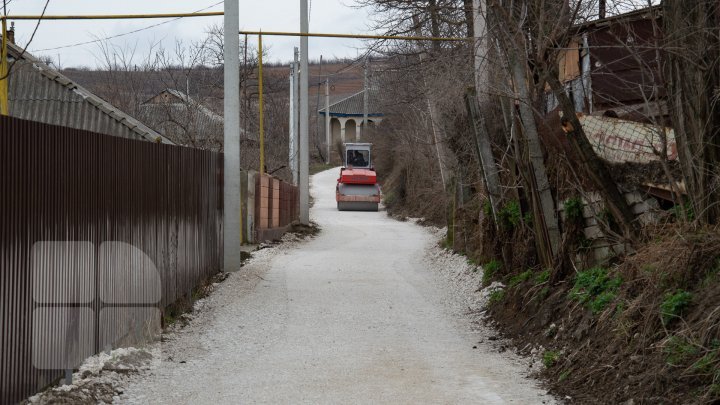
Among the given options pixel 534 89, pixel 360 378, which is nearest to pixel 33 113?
pixel 534 89

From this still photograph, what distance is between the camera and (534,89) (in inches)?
420

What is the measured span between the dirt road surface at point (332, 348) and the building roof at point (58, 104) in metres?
6.57

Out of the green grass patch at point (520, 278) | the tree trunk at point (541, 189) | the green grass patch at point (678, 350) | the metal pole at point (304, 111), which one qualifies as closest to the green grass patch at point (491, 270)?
the green grass patch at point (520, 278)

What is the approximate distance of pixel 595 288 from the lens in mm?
8844

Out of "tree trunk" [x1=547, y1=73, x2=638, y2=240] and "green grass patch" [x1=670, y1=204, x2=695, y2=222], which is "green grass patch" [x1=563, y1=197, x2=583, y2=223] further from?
"green grass patch" [x1=670, y1=204, x2=695, y2=222]

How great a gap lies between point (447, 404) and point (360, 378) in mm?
1195

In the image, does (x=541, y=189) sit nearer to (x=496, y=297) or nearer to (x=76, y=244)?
(x=496, y=297)

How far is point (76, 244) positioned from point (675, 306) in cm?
495

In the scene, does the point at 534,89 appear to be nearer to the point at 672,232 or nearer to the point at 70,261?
the point at 672,232

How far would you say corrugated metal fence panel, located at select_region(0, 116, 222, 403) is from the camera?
20.6 feet

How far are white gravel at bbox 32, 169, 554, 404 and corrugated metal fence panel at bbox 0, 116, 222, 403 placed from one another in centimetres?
61

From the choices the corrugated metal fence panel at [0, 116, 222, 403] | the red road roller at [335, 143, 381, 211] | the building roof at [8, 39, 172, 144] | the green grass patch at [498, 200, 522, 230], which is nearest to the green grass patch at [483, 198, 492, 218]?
the green grass patch at [498, 200, 522, 230]

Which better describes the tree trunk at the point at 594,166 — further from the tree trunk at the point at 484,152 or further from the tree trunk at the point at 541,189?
the tree trunk at the point at 484,152

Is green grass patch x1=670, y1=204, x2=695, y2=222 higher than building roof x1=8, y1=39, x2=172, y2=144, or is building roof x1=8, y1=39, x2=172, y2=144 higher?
building roof x1=8, y1=39, x2=172, y2=144
